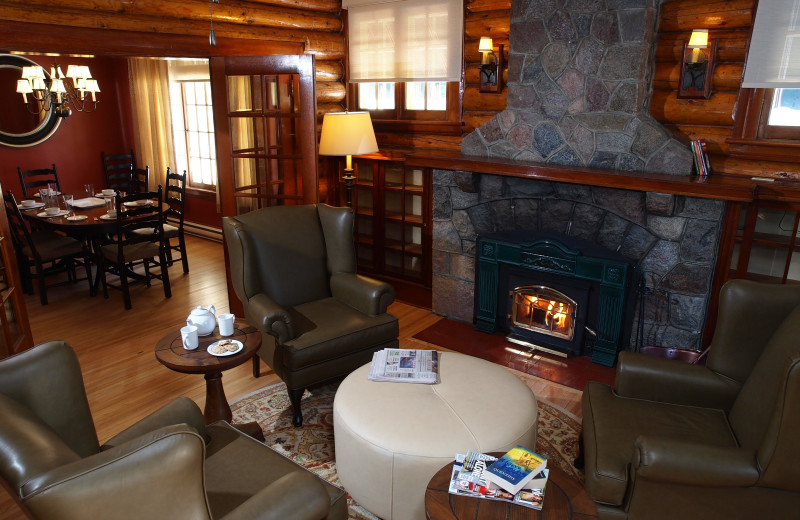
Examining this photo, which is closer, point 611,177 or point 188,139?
point 611,177

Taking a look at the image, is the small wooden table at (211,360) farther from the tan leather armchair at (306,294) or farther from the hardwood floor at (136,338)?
the hardwood floor at (136,338)

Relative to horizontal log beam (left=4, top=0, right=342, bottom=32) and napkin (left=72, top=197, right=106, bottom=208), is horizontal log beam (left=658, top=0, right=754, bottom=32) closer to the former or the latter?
horizontal log beam (left=4, top=0, right=342, bottom=32)

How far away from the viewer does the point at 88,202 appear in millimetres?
5602

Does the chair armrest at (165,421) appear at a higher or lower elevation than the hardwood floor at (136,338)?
higher

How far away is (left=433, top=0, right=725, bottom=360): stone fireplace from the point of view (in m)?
3.55

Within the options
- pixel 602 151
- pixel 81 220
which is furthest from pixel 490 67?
pixel 81 220

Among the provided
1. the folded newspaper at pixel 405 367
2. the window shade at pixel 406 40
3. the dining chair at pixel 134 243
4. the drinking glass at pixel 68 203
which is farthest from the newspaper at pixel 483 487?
the drinking glass at pixel 68 203

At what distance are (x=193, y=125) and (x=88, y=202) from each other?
6.33ft

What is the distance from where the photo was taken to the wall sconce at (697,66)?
3.40 meters

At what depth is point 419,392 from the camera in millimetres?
2676

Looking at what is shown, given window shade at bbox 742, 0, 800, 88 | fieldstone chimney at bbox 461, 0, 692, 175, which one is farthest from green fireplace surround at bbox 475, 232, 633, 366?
window shade at bbox 742, 0, 800, 88

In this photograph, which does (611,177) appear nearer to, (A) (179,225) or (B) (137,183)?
(A) (179,225)

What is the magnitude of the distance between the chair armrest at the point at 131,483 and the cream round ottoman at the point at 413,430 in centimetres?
96

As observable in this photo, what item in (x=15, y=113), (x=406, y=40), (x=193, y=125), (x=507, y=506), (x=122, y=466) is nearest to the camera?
(x=122, y=466)
